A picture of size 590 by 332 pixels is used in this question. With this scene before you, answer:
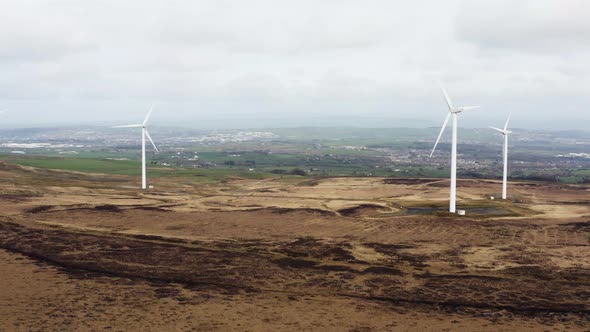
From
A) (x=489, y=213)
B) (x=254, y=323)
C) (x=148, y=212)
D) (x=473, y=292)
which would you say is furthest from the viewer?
(x=489, y=213)

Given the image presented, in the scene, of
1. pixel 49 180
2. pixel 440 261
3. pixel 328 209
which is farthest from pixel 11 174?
pixel 440 261

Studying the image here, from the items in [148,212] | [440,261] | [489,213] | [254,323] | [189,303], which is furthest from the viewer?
[489,213]

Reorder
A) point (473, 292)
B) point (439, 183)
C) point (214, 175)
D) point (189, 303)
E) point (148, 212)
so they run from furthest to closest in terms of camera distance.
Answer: point (214, 175)
point (439, 183)
point (148, 212)
point (473, 292)
point (189, 303)

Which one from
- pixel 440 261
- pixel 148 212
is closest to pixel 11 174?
pixel 148 212

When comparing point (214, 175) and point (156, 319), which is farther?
point (214, 175)

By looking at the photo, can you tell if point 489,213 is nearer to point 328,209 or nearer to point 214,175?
point 328,209

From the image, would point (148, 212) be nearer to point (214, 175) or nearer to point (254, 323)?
point (254, 323)

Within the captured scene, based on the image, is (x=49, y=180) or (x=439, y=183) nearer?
(x=49, y=180)
